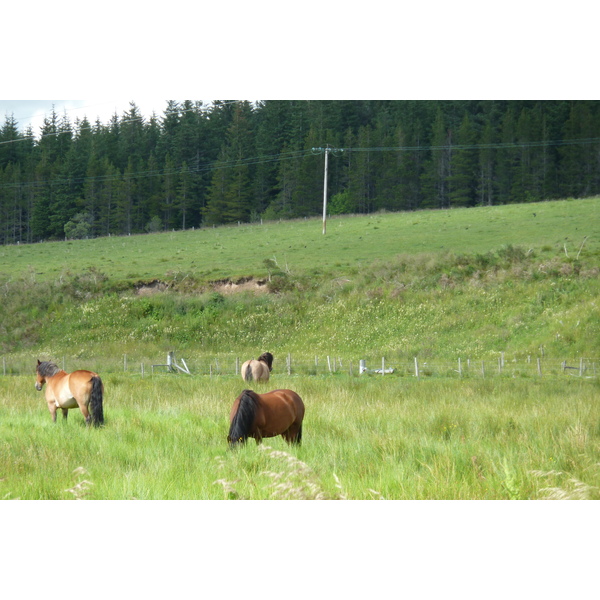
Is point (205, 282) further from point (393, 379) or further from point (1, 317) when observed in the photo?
point (393, 379)

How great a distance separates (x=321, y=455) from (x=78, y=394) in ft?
12.8

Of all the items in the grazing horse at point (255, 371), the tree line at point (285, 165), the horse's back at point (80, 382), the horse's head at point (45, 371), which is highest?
the tree line at point (285, 165)

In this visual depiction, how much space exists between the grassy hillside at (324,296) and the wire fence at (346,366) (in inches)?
12.2

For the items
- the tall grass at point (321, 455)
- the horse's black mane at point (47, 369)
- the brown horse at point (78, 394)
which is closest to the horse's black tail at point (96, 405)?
the brown horse at point (78, 394)

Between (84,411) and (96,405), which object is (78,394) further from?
(96,405)

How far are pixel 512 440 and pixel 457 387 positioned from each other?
23.3ft

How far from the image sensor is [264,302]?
20922 mm

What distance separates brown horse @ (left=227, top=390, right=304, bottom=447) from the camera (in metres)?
6.13

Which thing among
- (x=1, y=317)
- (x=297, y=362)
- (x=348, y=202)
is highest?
(x=348, y=202)

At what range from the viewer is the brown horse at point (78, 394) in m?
8.08

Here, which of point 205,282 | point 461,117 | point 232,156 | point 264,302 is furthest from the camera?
point 232,156

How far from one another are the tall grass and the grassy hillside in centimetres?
849

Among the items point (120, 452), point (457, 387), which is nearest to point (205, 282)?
point (457, 387)

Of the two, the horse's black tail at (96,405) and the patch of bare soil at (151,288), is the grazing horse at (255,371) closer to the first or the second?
the horse's black tail at (96,405)
